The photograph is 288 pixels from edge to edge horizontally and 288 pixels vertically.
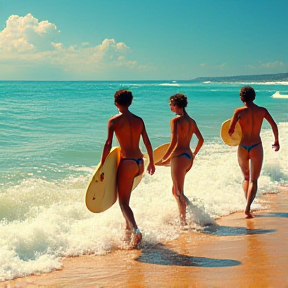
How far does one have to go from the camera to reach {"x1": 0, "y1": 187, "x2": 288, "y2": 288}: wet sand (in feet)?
12.2

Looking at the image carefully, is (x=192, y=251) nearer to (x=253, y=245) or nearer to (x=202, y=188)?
(x=253, y=245)

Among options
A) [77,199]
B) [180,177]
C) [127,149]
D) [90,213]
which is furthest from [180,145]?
[77,199]

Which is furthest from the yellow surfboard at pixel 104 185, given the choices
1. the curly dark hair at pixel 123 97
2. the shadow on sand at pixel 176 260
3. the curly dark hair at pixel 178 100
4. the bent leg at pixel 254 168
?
the bent leg at pixel 254 168

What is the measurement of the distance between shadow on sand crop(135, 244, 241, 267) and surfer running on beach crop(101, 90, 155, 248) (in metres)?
0.26

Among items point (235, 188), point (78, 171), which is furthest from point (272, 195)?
point (78, 171)

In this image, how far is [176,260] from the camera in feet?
13.9

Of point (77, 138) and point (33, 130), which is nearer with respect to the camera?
point (77, 138)

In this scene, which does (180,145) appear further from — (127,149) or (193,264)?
(193,264)

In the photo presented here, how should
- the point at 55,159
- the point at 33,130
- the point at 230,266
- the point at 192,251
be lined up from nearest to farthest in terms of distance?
the point at 230,266, the point at 192,251, the point at 55,159, the point at 33,130

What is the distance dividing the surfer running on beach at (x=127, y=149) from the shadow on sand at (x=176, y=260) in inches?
10.1

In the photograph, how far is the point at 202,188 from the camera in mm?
7281

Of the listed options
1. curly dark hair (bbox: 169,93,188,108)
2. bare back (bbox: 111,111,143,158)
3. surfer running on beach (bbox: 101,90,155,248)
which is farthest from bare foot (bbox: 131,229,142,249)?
curly dark hair (bbox: 169,93,188,108)

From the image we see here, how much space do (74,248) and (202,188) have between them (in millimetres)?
3148

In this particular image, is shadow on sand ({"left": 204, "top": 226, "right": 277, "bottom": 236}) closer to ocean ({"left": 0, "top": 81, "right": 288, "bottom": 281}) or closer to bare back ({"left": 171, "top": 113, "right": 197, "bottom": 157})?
ocean ({"left": 0, "top": 81, "right": 288, "bottom": 281})
